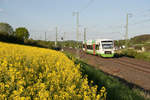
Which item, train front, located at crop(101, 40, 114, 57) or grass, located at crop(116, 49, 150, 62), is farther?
grass, located at crop(116, 49, 150, 62)

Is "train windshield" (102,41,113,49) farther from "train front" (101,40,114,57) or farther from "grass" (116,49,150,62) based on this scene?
"grass" (116,49,150,62)

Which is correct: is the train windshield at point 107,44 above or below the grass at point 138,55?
A: above

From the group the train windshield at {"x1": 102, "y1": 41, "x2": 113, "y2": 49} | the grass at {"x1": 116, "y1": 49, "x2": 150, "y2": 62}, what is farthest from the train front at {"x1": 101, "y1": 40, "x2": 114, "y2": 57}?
the grass at {"x1": 116, "y1": 49, "x2": 150, "y2": 62}

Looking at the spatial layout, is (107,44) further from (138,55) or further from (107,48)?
(138,55)

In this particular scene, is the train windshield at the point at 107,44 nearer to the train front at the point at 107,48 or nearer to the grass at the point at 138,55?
the train front at the point at 107,48

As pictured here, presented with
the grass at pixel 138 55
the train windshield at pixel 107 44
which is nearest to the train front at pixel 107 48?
the train windshield at pixel 107 44

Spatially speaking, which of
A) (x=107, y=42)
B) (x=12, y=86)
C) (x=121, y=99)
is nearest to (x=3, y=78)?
(x=12, y=86)

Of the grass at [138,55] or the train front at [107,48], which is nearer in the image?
the train front at [107,48]

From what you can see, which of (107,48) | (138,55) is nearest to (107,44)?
(107,48)

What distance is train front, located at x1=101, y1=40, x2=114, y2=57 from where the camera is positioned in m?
22.6

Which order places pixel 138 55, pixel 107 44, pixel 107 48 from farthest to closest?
pixel 138 55 < pixel 107 44 < pixel 107 48

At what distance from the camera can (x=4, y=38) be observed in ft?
122

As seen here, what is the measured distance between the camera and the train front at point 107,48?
22.6 meters

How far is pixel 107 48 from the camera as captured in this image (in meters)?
22.6
